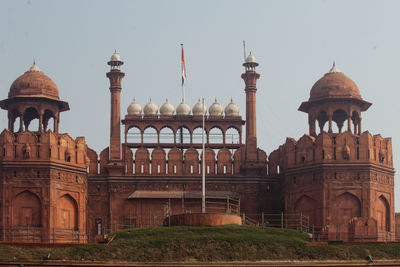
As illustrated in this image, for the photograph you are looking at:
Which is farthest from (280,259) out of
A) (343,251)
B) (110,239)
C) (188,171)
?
(188,171)

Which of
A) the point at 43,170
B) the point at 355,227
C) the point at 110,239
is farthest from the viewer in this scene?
the point at 43,170

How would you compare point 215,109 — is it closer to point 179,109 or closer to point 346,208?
point 179,109

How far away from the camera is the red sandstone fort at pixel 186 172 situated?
55219mm

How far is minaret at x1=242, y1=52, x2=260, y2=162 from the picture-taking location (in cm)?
6184

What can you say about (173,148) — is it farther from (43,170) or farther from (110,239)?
(110,239)

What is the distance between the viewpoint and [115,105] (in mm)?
61750

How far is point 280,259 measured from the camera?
44.5m

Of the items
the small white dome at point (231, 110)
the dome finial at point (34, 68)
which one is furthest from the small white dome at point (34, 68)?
the small white dome at point (231, 110)

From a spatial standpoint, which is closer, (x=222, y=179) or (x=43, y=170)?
(x=43, y=170)

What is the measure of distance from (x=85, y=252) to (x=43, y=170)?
12.5 metres

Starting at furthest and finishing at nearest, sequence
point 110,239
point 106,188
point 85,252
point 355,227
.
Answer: point 106,188
point 355,227
point 110,239
point 85,252

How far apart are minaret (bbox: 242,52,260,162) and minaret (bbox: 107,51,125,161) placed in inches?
330

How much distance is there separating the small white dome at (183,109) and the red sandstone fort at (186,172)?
0.07 m

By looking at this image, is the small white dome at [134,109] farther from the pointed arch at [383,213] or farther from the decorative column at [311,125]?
the pointed arch at [383,213]
